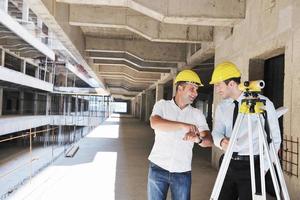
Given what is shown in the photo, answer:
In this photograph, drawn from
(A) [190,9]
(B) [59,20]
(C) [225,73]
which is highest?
(A) [190,9]

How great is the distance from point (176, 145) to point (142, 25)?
239 inches

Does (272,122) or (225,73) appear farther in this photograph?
(225,73)

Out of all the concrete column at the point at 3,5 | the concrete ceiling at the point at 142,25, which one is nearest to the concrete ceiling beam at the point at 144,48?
the concrete ceiling at the point at 142,25

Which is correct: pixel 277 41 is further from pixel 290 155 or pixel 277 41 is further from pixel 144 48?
pixel 144 48

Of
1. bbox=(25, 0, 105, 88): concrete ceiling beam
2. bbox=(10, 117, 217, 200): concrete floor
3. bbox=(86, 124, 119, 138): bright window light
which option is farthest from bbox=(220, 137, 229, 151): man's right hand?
bbox=(86, 124, 119, 138): bright window light

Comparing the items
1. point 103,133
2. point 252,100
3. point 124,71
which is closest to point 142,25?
point 252,100

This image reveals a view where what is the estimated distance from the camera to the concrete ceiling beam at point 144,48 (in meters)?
11.8

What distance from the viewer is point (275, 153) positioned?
2314 millimetres

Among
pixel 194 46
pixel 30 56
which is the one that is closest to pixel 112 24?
pixel 194 46

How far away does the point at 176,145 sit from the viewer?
111 inches

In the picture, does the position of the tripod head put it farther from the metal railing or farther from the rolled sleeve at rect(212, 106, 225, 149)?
the metal railing

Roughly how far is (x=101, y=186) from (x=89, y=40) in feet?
21.6

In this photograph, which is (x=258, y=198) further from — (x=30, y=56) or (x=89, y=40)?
(x=30, y=56)

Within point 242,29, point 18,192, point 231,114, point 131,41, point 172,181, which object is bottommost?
point 18,192
